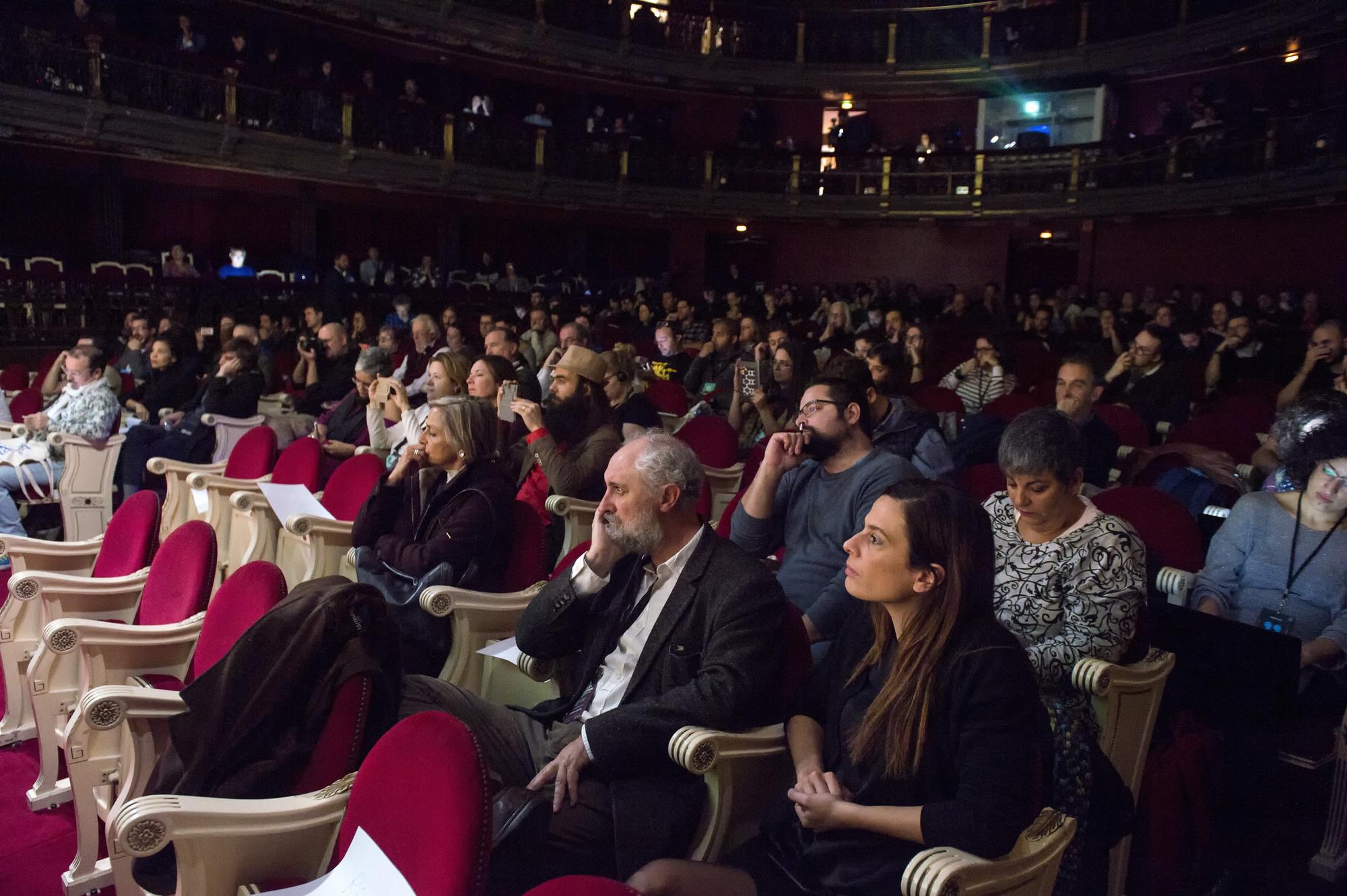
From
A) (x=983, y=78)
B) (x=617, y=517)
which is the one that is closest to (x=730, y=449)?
(x=617, y=517)

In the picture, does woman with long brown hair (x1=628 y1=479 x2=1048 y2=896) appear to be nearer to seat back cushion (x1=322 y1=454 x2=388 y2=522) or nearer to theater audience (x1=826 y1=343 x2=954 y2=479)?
theater audience (x1=826 y1=343 x2=954 y2=479)

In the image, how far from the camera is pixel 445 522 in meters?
3.04

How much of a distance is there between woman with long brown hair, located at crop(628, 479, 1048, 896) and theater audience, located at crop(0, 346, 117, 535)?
4.62 metres

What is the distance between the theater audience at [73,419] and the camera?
5207 mm

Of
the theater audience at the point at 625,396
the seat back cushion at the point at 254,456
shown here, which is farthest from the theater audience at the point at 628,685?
the seat back cushion at the point at 254,456

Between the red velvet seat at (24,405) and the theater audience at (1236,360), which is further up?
the theater audience at (1236,360)

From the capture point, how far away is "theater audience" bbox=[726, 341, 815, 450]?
5.19 m

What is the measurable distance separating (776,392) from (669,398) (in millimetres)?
1375

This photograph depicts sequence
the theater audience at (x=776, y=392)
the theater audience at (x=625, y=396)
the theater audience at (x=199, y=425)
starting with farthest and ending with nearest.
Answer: the theater audience at (x=199, y=425) → the theater audience at (x=776, y=392) → the theater audience at (x=625, y=396)

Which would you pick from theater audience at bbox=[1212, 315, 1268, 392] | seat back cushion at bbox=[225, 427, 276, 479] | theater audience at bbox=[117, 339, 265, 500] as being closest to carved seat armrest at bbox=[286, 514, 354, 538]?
seat back cushion at bbox=[225, 427, 276, 479]

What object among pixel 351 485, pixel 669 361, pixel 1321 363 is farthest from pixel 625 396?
pixel 1321 363

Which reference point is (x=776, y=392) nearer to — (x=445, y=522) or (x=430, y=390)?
(x=430, y=390)

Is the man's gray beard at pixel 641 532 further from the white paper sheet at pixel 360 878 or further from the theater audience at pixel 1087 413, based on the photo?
the theater audience at pixel 1087 413

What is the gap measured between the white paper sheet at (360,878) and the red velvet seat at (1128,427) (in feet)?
14.1
